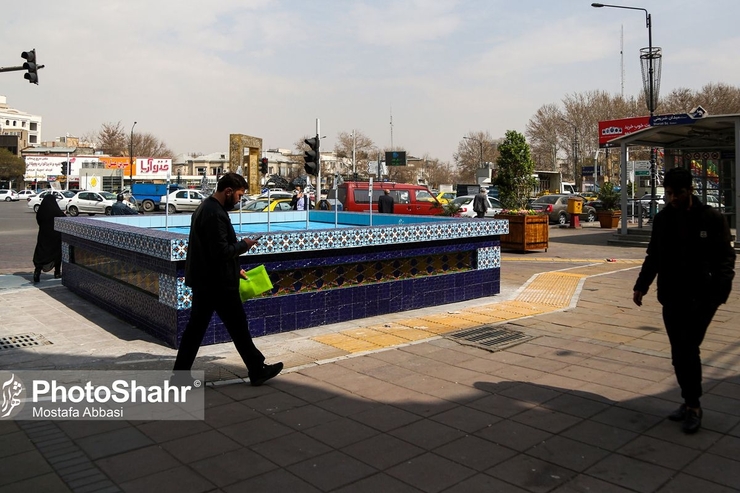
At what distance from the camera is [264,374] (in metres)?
5.63

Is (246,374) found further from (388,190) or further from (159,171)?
(159,171)

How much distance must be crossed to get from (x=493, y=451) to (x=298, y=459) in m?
1.28

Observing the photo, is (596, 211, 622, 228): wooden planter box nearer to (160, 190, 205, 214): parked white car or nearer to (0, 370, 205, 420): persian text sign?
(0, 370, 205, 420): persian text sign

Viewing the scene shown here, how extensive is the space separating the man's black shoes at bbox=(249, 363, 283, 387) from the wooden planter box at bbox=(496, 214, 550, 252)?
12449 millimetres

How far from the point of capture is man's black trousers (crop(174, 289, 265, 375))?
539 centimetres

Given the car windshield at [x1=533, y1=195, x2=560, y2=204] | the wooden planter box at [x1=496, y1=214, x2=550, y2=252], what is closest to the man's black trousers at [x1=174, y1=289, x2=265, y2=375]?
the wooden planter box at [x1=496, y1=214, x2=550, y2=252]

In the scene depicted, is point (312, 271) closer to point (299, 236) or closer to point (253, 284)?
point (299, 236)

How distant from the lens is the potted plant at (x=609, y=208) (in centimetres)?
2623

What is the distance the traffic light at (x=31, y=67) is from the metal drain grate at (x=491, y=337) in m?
17.5

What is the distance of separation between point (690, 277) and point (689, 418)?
99 centimetres

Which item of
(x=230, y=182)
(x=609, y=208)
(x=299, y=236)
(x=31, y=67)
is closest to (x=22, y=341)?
(x=299, y=236)

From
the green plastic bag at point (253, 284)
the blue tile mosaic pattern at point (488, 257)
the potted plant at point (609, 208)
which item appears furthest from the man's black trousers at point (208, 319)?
the potted plant at point (609, 208)

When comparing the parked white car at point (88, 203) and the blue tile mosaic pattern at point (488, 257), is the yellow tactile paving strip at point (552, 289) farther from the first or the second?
the parked white car at point (88, 203)

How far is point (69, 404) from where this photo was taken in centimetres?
528
